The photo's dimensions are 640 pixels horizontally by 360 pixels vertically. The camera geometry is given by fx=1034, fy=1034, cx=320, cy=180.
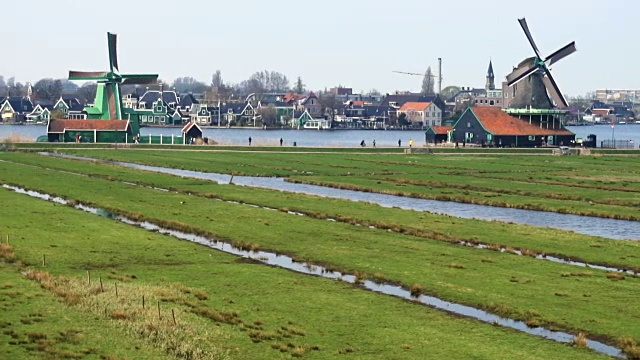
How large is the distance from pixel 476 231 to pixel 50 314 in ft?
79.4

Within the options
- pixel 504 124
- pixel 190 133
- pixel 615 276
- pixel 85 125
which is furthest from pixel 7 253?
pixel 504 124

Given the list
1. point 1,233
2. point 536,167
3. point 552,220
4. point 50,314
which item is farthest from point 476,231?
point 536,167

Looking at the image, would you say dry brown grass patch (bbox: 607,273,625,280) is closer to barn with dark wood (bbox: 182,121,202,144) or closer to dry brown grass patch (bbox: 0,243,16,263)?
dry brown grass patch (bbox: 0,243,16,263)

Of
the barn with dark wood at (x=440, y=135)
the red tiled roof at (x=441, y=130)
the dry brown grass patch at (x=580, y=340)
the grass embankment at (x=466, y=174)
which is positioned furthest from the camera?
the red tiled roof at (x=441, y=130)

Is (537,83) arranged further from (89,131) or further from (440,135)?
(89,131)

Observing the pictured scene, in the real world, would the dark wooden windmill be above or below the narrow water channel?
above

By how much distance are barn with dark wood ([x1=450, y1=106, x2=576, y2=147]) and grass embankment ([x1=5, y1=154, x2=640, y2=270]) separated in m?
64.2

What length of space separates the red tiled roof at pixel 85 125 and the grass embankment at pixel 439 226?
189 ft

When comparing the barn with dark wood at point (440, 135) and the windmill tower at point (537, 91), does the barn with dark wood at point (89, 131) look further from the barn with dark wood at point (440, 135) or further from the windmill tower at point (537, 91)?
the windmill tower at point (537, 91)

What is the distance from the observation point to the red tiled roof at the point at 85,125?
414ft

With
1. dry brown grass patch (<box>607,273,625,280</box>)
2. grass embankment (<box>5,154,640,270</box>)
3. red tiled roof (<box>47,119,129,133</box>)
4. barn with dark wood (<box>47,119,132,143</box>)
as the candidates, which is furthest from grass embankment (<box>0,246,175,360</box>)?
red tiled roof (<box>47,119,129,133</box>)

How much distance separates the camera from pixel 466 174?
8325cm

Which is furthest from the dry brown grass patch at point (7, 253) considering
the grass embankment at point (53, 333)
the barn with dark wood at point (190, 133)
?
the barn with dark wood at point (190, 133)

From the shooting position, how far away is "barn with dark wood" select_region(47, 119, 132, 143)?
12612cm
